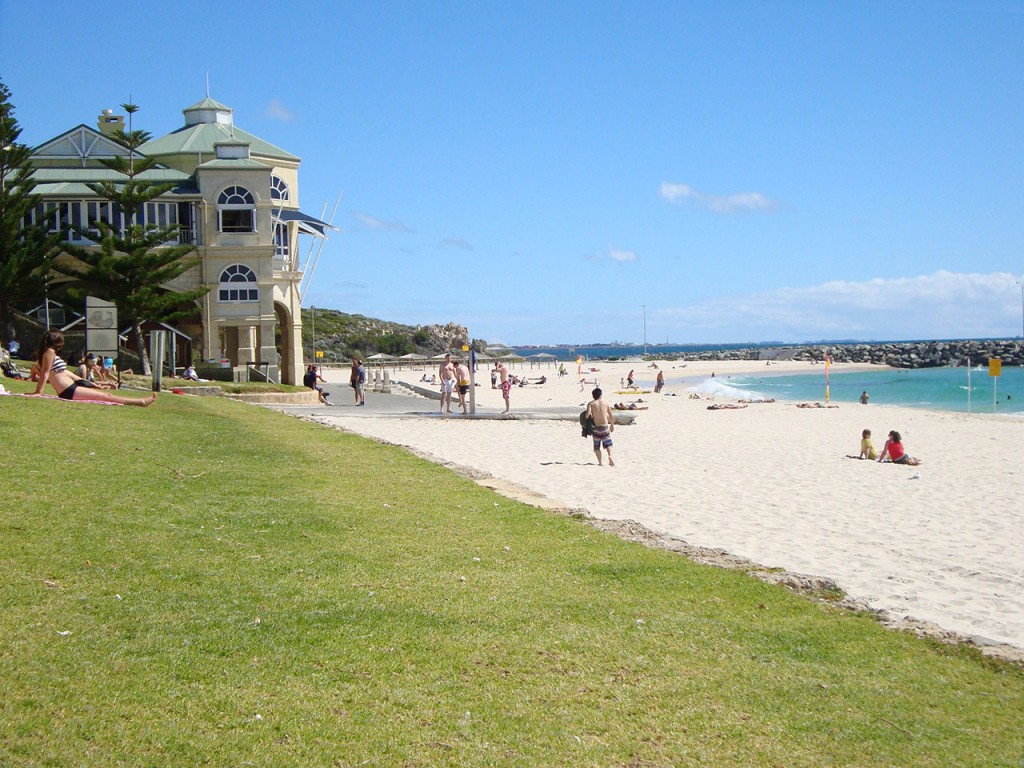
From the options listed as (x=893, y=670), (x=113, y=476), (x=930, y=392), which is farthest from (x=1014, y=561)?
(x=930, y=392)

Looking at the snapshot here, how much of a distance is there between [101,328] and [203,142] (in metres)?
15.9

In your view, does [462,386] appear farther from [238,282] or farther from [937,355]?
[937,355]

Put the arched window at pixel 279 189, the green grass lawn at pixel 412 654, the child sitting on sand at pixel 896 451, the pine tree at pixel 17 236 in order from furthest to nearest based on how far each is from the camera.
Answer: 1. the arched window at pixel 279 189
2. the pine tree at pixel 17 236
3. the child sitting on sand at pixel 896 451
4. the green grass lawn at pixel 412 654

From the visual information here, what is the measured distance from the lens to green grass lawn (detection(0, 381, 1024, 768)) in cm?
385

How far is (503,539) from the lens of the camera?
7852 millimetres

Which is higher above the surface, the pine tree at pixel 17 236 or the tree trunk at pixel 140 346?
the pine tree at pixel 17 236

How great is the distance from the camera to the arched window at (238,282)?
106 ft

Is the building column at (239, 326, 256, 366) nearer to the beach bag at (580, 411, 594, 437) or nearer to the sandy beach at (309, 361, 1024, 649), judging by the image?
the sandy beach at (309, 361, 1024, 649)

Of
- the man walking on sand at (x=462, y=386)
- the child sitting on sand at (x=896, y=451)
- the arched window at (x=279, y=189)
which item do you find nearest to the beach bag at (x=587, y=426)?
the child sitting on sand at (x=896, y=451)

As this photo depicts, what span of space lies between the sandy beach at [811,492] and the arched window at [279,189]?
37.6ft

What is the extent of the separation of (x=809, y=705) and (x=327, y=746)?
224cm

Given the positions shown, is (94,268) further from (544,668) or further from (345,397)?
(544,668)

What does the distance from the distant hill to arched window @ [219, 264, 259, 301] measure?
56.5 m

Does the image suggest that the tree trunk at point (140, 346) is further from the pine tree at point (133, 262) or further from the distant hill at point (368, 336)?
the distant hill at point (368, 336)
